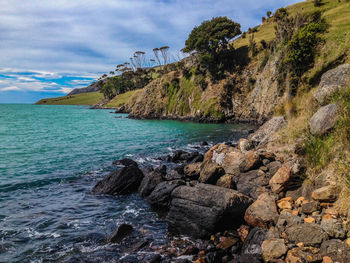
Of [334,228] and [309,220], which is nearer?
[334,228]

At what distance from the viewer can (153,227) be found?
1081 cm

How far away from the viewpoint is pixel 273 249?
7285mm

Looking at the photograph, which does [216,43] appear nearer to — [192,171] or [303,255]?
[192,171]

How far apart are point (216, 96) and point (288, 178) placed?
53.9 m

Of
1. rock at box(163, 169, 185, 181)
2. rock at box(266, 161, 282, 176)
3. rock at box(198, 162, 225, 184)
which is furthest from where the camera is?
rock at box(163, 169, 185, 181)

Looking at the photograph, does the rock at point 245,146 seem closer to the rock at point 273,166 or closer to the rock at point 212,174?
the rock at point 212,174

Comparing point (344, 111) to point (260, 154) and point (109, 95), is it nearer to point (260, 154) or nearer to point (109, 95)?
point (260, 154)

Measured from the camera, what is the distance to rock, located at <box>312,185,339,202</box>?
7.88 metres

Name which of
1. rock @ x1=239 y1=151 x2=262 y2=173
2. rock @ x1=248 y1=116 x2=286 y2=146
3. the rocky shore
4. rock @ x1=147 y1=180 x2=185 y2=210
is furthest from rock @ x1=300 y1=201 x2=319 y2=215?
rock @ x1=248 y1=116 x2=286 y2=146

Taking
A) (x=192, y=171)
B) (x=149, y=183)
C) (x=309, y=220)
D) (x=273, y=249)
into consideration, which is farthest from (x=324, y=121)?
(x=149, y=183)

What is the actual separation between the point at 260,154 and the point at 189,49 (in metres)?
66.4

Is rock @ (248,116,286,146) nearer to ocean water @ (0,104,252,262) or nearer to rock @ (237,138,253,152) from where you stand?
rock @ (237,138,253,152)

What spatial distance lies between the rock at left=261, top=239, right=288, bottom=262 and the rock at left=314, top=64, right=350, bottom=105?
11.2 meters

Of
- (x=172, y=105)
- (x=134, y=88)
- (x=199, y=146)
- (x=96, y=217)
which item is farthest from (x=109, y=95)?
(x=96, y=217)
